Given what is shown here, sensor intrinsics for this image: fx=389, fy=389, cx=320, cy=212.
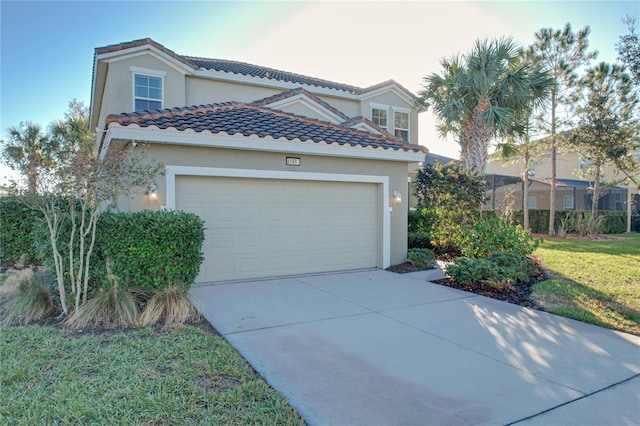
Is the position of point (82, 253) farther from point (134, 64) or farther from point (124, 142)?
point (134, 64)

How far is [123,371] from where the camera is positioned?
405cm

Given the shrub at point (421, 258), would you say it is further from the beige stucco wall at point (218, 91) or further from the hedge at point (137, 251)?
the beige stucco wall at point (218, 91)

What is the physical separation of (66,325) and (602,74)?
69.4ft

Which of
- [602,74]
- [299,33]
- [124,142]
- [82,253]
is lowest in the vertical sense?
[82,253]

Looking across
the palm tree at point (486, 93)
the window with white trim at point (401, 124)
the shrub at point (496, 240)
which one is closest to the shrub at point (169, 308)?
the shrub at point (496, 240)

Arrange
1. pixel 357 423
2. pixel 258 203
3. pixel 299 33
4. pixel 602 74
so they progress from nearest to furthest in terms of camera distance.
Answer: pixel 357 423, pixel 258 203, pixel 299 33, pixel 602 74

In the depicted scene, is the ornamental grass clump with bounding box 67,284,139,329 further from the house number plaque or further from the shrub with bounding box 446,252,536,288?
the shrub with bounding box 446,252,536,288

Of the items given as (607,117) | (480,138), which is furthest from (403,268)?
(607,117)

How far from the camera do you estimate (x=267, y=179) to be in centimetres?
904

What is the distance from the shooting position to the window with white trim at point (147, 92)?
13133mm

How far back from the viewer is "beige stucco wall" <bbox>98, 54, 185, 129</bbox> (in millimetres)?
12773

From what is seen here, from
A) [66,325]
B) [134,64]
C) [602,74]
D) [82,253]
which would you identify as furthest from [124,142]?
[602,74]

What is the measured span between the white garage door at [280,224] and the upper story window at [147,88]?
6543 millimetres

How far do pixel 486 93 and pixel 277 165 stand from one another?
10.2 meters
